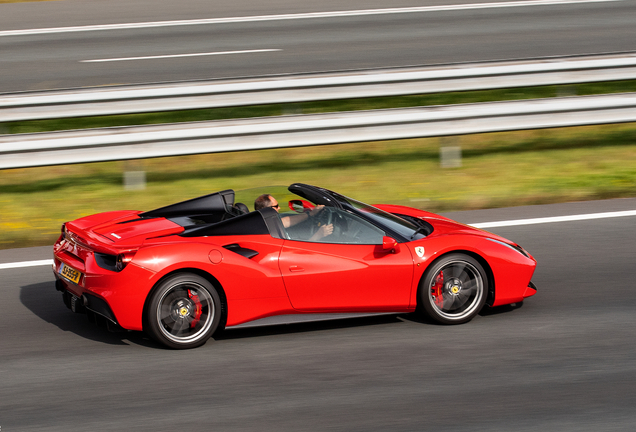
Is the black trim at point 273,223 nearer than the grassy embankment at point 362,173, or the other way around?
the black trim at point 273,223

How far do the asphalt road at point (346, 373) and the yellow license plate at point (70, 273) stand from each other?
47 cm

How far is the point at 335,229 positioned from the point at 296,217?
1.00 ft

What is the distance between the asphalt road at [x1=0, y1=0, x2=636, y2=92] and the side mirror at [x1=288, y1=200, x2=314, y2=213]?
6778mm

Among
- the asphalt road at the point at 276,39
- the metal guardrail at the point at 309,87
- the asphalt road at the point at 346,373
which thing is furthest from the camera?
the asphalt road at the point at 276,39

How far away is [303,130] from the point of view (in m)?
9.45

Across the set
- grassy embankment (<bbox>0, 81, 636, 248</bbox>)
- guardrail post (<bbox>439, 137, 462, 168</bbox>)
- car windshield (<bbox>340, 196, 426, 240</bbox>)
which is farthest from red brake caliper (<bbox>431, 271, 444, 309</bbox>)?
guardrail post (<bbox>439, 137, 462, 168</bbox>)

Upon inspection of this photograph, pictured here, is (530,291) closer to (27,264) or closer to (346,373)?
(346,373)

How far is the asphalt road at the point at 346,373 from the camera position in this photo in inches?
179

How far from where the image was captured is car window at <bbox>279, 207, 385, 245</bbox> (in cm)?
582

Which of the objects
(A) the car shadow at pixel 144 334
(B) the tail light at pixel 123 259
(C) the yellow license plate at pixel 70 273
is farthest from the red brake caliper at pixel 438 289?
(C) the yellow license plate at pixel 70 273

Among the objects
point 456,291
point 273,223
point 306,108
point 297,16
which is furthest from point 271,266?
point 297,16

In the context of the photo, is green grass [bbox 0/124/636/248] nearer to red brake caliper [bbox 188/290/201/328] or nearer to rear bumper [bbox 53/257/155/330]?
rear bumper [bbox 53/257/155/330]

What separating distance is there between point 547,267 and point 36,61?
33.2ft

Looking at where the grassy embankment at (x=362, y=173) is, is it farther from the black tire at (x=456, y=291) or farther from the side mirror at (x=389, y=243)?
the side mirror at (x=389, y=243)
